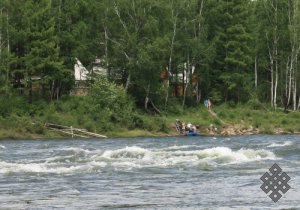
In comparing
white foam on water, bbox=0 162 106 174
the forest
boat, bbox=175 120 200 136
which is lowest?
boat, bbox=175 120 200 136

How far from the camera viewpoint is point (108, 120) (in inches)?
2721

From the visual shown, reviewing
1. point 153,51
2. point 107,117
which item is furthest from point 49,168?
point 153,51

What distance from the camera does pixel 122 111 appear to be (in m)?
70.1

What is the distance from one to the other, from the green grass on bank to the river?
2272cm

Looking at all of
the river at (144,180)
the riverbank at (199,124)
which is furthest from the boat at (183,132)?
the river at (144,180)

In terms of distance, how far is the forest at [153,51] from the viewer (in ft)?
234

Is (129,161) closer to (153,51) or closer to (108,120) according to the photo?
(108,120)

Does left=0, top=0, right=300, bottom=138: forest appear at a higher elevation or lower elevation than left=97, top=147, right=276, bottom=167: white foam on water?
higher

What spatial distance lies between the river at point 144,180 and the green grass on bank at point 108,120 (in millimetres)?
22721

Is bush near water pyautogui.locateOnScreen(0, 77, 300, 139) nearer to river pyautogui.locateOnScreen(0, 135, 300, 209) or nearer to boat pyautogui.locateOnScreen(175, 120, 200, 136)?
boat pyautogui.locateOnScreen(175, 120, 200, 136)

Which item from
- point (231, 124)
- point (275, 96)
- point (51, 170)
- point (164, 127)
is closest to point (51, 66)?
point (164, 127)

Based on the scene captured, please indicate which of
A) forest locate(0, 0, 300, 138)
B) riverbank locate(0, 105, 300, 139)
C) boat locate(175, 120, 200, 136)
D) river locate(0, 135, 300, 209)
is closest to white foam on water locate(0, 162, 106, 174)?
river locate(0, 135, 300, 209)

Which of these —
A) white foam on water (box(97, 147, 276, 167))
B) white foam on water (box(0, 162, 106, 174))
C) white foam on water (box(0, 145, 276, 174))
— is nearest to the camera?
white foam on water (box(0, 162, 106, 174))

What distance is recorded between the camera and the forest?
7131cm
